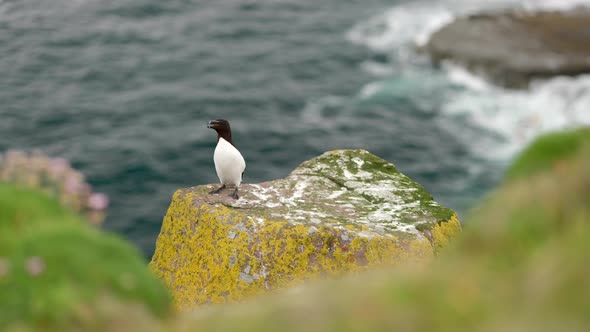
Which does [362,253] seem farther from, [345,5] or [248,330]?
[345,5]

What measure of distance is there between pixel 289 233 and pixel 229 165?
2.93 meters

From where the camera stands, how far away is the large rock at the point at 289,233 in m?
11.7

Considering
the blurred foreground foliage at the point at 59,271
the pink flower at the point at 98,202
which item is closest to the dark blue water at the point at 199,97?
the pink flower at the point at 98,202

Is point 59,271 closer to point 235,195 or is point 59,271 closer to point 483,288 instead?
point 483,288

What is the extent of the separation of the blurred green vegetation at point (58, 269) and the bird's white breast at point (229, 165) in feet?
25.8

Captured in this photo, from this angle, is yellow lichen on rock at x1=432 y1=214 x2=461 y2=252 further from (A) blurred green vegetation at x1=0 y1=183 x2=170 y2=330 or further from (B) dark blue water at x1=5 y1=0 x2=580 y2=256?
(B) dark blue water at x1=5 y1=0 x2=580 y2=256

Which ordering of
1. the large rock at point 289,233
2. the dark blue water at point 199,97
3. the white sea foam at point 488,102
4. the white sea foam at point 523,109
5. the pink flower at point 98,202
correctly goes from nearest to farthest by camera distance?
the pink flower at point 98,202
the large rock at point 289,233
the dark blue water at point 199,97
the white sea foam at point 488,102
the white sea foam at point 523,109

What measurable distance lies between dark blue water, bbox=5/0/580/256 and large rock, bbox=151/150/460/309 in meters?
13.9

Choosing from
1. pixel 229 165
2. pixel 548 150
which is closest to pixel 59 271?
pixel 548 150

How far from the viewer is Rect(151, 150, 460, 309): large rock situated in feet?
38.5

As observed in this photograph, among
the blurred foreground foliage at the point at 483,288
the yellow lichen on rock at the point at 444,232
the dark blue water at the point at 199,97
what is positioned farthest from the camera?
the dark blue water at the point at 199,97

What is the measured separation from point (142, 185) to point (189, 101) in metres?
7.67

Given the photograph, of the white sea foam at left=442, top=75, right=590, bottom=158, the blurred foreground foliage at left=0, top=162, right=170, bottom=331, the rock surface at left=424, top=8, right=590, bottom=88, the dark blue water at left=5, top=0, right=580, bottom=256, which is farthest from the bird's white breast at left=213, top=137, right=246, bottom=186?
the rock surface at left=424, top=8, right=590, bottom=88

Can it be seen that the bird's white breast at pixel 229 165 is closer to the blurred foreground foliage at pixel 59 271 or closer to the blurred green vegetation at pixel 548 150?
the blurred foreground foliage at pixel 59 271
